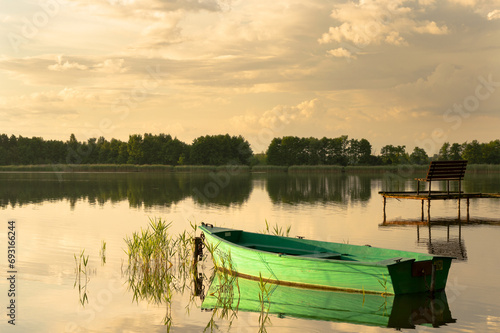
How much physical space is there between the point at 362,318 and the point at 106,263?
946 cm

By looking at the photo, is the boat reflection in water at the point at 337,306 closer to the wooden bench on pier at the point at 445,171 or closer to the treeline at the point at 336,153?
the wooden bench on pier at the point at 445,171

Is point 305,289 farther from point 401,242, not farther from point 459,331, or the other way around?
point 401,242

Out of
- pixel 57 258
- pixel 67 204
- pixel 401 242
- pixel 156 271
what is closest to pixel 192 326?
pixel 156 271

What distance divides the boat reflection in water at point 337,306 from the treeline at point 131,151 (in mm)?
119541

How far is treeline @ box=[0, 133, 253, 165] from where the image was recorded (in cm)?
13475

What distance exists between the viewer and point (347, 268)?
501 inches

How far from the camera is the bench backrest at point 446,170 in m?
26.8


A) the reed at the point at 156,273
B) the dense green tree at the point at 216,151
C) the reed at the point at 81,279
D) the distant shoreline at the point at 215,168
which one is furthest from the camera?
the dense green tree at the point at 216,151

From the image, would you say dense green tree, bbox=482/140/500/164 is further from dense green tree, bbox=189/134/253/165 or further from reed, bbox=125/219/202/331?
reed, bbox=125/219/202/331

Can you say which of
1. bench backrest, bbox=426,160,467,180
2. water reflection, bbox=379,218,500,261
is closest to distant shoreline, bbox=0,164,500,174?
water reflection, bbox=379,218,500,261

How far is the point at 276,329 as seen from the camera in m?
11.2

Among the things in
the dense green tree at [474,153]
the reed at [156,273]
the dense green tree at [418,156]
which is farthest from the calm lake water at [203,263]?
the dense green tree at [418,156]

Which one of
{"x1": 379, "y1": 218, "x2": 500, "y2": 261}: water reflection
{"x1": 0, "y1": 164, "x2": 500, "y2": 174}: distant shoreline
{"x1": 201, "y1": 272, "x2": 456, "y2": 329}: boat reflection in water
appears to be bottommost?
{"x1": 201, "y1": 272, "x2": 456, "y2": 329}: boat reflection in water

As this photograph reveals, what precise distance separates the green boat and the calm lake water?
0.35 metres
